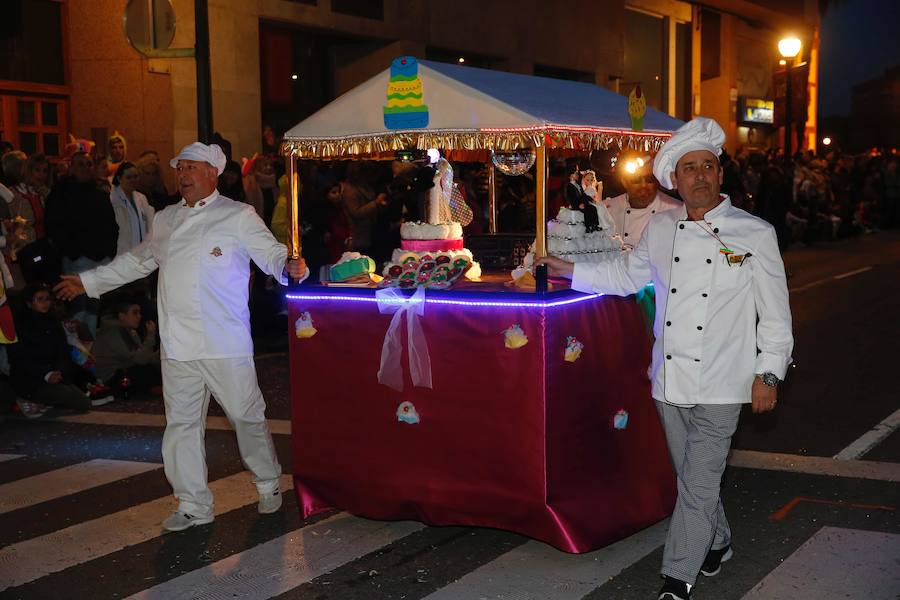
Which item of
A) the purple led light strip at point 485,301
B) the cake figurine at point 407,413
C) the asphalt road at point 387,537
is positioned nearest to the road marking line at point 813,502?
the asphalt road at point 387,537

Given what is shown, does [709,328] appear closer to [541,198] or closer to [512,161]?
[541,198]

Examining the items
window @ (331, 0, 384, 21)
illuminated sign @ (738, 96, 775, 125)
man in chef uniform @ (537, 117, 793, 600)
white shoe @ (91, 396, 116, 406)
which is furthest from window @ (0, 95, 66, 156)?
illuminated sign @ (738, 96, 775, 125)

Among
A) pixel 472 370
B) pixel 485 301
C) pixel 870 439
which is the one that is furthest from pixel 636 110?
pixel 870 439

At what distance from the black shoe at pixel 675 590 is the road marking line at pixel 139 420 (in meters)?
4.32

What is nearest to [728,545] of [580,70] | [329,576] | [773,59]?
[329,576]

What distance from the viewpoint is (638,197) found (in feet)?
28.2

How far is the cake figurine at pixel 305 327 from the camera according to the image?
6.36 m

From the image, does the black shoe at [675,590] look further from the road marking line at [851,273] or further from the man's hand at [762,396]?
the road marking line at [851,273]

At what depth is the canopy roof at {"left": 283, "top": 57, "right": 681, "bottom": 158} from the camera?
5.92 m

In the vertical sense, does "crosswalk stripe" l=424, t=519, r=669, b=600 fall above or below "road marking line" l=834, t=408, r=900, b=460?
below

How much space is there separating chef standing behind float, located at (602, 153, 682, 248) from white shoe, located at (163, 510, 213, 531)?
3.62 meters

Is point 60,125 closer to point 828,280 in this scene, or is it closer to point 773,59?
point 828,280

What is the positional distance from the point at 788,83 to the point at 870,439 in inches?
733

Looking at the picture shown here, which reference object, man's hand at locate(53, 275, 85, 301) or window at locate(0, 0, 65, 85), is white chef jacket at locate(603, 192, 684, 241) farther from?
window at locate(0, 0, 65, 85)
